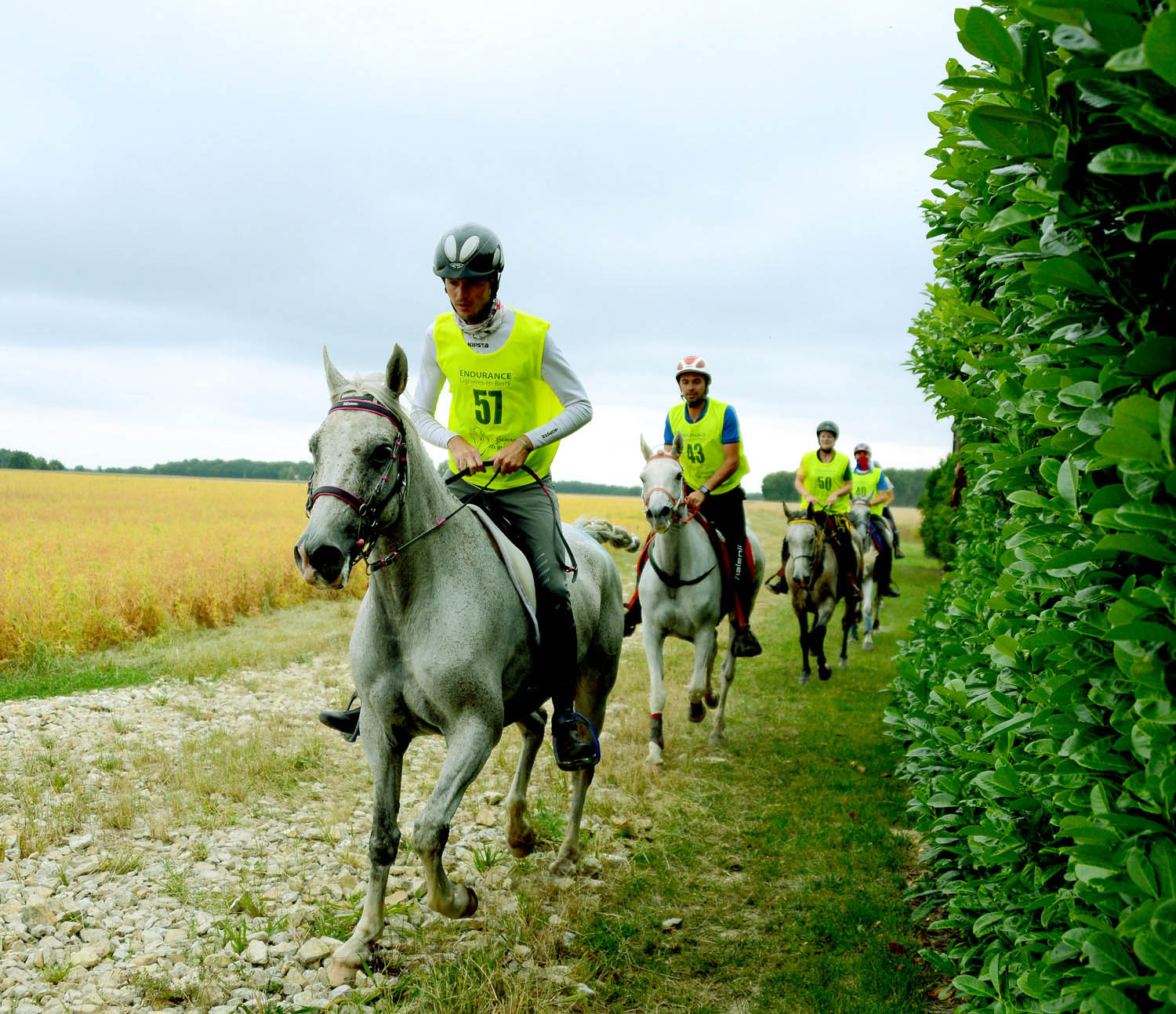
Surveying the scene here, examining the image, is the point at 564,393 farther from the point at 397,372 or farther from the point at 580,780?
the point at 580,780

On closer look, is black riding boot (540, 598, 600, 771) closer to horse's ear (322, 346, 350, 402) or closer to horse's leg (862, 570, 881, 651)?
horse's ear (322, 346, 350, 402)

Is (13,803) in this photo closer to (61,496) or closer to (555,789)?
(555,789)

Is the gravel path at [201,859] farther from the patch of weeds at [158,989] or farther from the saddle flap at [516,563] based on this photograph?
the saddle flap at [516,563]

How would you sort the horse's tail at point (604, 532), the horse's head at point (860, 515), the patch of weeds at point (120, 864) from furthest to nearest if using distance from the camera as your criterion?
the horse's head at point (860, 515) → the horse's tail at point (604, 532) → the patch of weeds at point (120, 864)

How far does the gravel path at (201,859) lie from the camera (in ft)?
→ 12.1

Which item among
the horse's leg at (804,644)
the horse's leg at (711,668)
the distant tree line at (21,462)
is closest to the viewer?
the horse's leg at (711,668)

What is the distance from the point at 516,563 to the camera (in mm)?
4293

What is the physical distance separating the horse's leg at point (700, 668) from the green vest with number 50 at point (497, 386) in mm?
3663

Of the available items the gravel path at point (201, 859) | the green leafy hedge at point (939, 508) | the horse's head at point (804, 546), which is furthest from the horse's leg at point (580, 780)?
the green leafy hedge at point (939, 508)

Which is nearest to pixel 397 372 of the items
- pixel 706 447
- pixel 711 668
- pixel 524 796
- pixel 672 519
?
pixel 524 796

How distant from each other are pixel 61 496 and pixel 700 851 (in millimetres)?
35312

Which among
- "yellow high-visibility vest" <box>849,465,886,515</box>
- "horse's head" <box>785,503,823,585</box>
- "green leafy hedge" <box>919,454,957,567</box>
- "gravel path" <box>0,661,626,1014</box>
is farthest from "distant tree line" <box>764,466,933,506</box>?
"gravel path" <box>0,661,626,1014</box>

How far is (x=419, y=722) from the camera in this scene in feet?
12.6

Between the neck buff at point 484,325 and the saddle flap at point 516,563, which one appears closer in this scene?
the saddle flap at point 516,563
